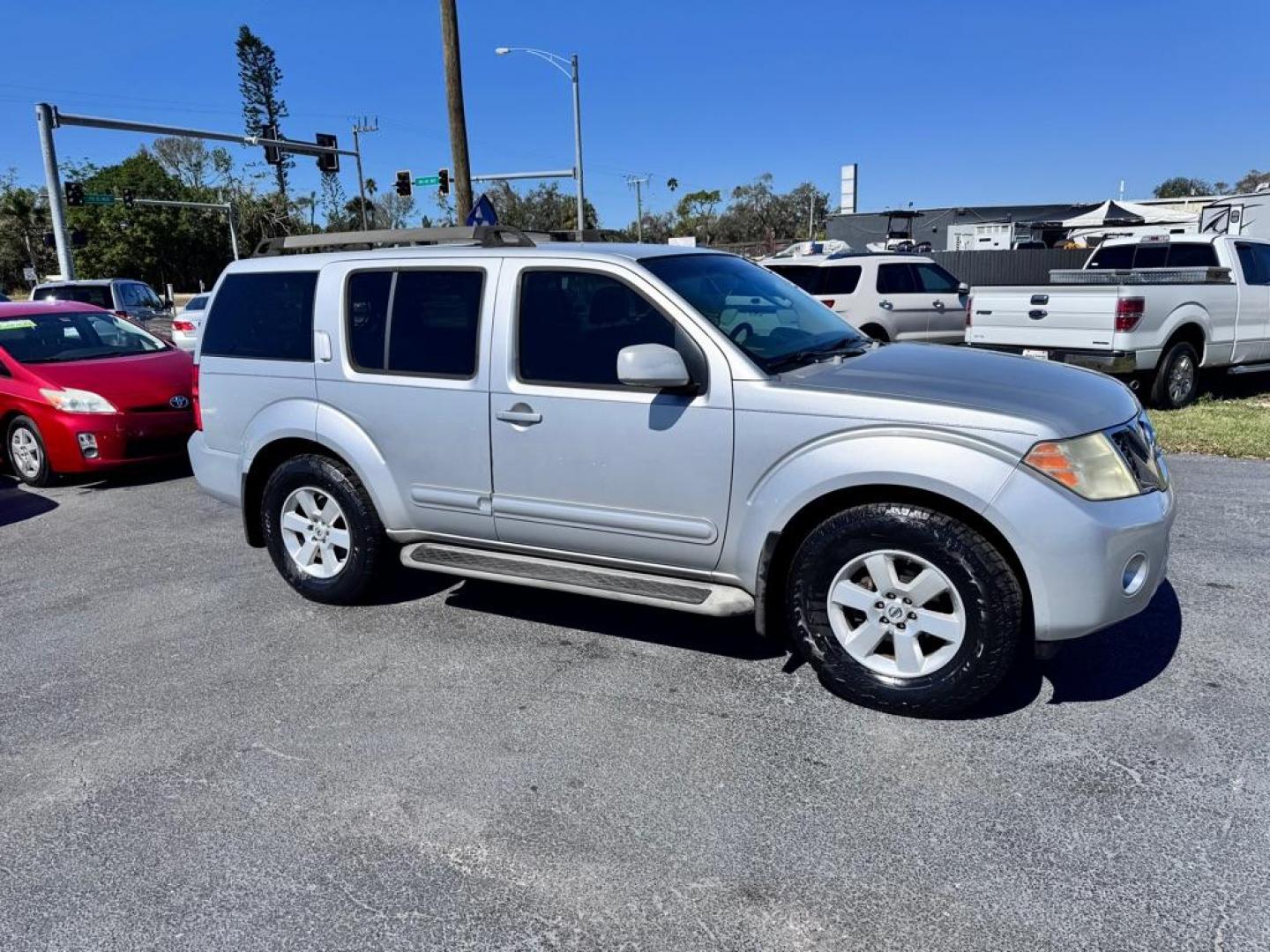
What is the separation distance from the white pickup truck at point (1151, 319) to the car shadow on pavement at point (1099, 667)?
16.3 feet

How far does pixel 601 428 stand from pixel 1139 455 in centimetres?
212

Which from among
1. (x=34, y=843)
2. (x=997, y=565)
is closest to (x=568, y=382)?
(x=997, y=565)

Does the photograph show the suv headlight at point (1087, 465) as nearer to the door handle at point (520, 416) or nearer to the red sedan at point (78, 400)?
the door handle at point (520, 416)

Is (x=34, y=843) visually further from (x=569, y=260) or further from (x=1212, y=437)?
(x=1212, y=437)

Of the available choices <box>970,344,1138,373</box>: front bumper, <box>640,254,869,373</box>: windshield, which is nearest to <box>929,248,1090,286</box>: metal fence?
<box>970,344,1138,373</box>: front bumper

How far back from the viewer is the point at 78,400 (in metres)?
8.02

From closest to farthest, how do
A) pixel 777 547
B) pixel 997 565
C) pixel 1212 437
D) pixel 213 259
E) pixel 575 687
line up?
pixel 997 565 → pixel 777 547 → pixel 575 687 → pixel 1212 437 → pixel 213 259

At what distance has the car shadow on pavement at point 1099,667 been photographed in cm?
369

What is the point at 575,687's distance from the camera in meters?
3.96

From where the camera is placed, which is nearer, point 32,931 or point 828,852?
point 32,931

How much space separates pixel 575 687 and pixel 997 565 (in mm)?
1777

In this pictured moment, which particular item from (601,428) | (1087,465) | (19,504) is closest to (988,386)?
(1087,465)

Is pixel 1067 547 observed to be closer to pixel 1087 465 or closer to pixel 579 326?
pixel 1087 465

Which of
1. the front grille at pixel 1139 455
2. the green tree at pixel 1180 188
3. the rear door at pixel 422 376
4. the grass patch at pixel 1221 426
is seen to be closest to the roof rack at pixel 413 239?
the rear door at pixel 422 376
